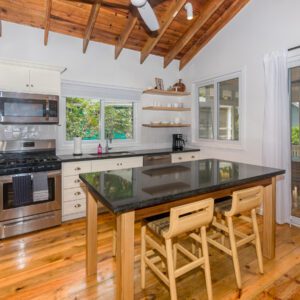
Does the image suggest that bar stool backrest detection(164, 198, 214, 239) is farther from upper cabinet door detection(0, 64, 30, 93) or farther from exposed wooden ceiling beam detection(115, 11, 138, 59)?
exposed wooden ceiling beam detection(115, 11, 138, 59)

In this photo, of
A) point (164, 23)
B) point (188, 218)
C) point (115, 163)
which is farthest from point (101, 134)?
point (188, 218)

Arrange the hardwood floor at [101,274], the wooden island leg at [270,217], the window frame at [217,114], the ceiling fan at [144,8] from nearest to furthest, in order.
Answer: the hardwood floor at [101,274], the ceiling fan at [144,8], the wooden island leg at [270,217], the window frame at [217,114]

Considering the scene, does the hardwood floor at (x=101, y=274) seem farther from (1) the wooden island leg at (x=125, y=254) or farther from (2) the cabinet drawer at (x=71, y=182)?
(2) the cabinet drawer at (x=71, y=182)

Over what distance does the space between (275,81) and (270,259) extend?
91.2 inches

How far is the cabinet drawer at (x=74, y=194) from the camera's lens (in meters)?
3.31

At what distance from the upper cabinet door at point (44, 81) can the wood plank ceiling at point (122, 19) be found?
65cm

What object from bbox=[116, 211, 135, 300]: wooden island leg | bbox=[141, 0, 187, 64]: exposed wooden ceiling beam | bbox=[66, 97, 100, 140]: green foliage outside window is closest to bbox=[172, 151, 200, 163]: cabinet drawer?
bbox=[66, 97, 100, 140]: green foliage outside window

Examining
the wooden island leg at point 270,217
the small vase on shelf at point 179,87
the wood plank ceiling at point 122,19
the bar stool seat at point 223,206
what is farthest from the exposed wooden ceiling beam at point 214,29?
the bar stool seat at point 223,206

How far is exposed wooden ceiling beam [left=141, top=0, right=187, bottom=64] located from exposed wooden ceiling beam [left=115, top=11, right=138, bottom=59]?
48cm

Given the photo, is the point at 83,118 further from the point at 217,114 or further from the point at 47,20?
the point at 217,114

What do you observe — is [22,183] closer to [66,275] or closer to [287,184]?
[66,275]

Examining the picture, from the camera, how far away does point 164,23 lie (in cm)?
355

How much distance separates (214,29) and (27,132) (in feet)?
11.9

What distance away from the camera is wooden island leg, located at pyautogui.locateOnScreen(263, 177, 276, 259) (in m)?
2.37
